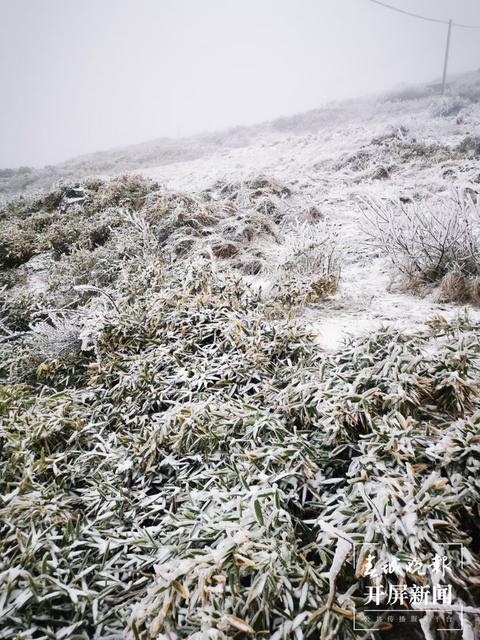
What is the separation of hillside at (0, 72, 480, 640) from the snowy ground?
0.07 m

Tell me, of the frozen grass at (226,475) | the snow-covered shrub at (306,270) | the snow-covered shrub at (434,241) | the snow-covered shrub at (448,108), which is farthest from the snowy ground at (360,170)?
the frozen grass at (226,475)

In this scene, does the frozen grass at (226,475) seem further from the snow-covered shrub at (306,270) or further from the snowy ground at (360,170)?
the snowy ground at (360,170)

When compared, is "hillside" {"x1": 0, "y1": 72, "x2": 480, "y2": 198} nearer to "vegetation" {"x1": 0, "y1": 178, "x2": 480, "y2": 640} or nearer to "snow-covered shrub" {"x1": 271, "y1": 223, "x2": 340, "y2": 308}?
"snow-covered shrub" {"x1": 271, "y1": 223, "x2": 340, "y2": 308}

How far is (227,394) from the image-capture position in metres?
2.35

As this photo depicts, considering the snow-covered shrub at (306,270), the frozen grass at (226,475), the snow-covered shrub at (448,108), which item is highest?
the snow-covered shrub at (448,108)

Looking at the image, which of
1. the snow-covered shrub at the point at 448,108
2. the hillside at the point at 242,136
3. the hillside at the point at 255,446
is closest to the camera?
the hillside at the point at 255,446

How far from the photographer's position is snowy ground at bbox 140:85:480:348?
135 inches

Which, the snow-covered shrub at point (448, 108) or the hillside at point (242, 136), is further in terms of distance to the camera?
the hillside at point (242, 136)

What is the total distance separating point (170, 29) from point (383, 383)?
7218cm

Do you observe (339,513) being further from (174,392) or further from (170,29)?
(170,29)

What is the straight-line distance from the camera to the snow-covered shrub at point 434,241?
338 centimetres

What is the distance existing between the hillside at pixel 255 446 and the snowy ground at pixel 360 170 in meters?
0.07

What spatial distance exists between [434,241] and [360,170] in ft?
19.5

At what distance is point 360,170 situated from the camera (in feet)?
28.3
